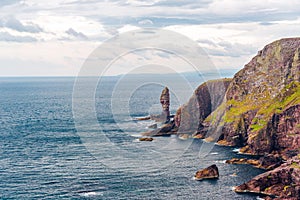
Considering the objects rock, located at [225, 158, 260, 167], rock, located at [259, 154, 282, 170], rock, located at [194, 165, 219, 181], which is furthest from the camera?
rock, located at [225, 158, 260, 167]

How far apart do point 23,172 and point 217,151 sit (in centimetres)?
7863

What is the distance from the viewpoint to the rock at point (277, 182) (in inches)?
4747

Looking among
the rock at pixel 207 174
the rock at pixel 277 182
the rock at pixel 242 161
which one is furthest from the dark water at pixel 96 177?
the rock at pixel 277 182

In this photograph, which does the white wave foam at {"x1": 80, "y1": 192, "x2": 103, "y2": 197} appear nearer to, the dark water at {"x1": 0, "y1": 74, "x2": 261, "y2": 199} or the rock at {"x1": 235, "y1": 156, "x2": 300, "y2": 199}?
the dark water at {"x1": 0, "y1": 74, "x2": 261, "y2": 199}

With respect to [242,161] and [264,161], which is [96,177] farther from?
[264,161]

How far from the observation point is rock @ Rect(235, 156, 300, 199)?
120562mm

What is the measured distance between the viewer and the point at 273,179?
125m

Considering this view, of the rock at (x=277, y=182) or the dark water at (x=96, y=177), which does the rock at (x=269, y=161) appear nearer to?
the dark water at (x=96, y=177)

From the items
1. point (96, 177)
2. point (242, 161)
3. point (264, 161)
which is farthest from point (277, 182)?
point (96, 177)

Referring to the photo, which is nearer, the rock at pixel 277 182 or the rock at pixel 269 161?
the rock at pixel 277 182

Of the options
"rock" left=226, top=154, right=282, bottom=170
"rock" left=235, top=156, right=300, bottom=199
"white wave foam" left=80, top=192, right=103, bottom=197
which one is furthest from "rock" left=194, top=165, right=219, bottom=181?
"white wave foam" left=80, top=192, right=103, bottom=197

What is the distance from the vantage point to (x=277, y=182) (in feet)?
409

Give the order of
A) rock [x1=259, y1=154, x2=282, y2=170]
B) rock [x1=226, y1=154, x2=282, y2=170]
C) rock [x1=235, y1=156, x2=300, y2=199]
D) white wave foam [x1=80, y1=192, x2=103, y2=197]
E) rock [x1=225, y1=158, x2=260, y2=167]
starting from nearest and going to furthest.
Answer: white wave foam [x1=80, y1=192, x2=103, y2=197], rock [x1=235, y1=156, x2=300, y2=199], rock [x1=226, y1=154, x2=282, y2=170], rock [x1=259, y1=154, x2=282, y2=170], rock [x1=225, y1=158, x2=260, y2=167]

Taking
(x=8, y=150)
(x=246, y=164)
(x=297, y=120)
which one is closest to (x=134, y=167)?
(x=246, y=164)
